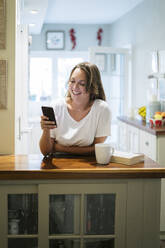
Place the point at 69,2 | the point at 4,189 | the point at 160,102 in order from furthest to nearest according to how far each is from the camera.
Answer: the point at 69,2
the point at 160,102
the point at 4,189

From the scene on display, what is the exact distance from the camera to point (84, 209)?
181 cm

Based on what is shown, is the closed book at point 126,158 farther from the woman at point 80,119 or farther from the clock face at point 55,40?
the clock face at point 55,40

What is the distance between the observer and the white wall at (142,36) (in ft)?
14.9

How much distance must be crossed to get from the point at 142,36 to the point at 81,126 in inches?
135

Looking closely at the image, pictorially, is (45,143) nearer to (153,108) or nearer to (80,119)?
(80,119)

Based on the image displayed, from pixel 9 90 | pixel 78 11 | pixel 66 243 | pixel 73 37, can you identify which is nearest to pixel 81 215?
pixel 66 243

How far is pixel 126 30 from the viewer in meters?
6.16

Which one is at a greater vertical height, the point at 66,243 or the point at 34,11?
the point at 34,11

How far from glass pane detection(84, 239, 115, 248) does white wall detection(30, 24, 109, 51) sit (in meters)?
5.98

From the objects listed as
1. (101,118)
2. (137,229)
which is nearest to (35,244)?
(137,229)

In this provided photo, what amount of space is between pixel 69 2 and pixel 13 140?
11.7 feet

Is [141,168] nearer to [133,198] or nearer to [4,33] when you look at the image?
[133,198]

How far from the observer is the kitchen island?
70.9 inches

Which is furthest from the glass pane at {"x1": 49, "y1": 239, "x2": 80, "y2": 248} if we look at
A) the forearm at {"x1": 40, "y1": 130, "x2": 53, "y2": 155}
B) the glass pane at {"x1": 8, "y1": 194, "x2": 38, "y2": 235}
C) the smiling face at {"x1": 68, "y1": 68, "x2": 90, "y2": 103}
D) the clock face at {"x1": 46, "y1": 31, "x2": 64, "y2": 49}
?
the clock face at {"x1": 46, "y1": 31, "x2": 64, "y2": 49}
